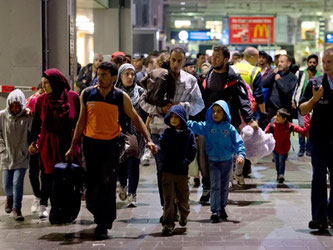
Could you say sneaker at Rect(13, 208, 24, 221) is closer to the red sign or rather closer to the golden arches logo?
the red sign

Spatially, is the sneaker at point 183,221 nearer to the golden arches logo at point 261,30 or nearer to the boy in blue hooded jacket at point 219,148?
the boy in blue hooded jacket at point 219,148

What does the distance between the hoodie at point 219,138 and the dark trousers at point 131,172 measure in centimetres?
106

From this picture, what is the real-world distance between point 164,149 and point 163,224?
804 millimetres

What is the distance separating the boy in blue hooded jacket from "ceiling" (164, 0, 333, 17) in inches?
1149

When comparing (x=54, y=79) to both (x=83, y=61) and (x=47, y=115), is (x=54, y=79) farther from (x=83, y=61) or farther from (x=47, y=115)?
(x=83, y=61)

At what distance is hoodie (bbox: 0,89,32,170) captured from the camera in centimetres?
877

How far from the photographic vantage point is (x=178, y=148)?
7875mm

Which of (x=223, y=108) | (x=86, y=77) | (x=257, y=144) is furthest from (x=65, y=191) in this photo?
(x=86, y=77)

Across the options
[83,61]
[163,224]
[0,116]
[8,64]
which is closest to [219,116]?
[163,224]

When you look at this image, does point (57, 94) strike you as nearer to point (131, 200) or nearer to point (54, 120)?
point (54, 120)

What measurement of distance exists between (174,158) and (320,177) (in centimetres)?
159

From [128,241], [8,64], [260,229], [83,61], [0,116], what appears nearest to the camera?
[128,241]

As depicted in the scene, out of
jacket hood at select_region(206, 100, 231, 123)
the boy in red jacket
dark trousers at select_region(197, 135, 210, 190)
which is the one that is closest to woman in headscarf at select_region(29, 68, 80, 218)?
jacket hood at select_region(206, 100, 231, 123)

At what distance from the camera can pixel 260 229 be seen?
8.09 metres
